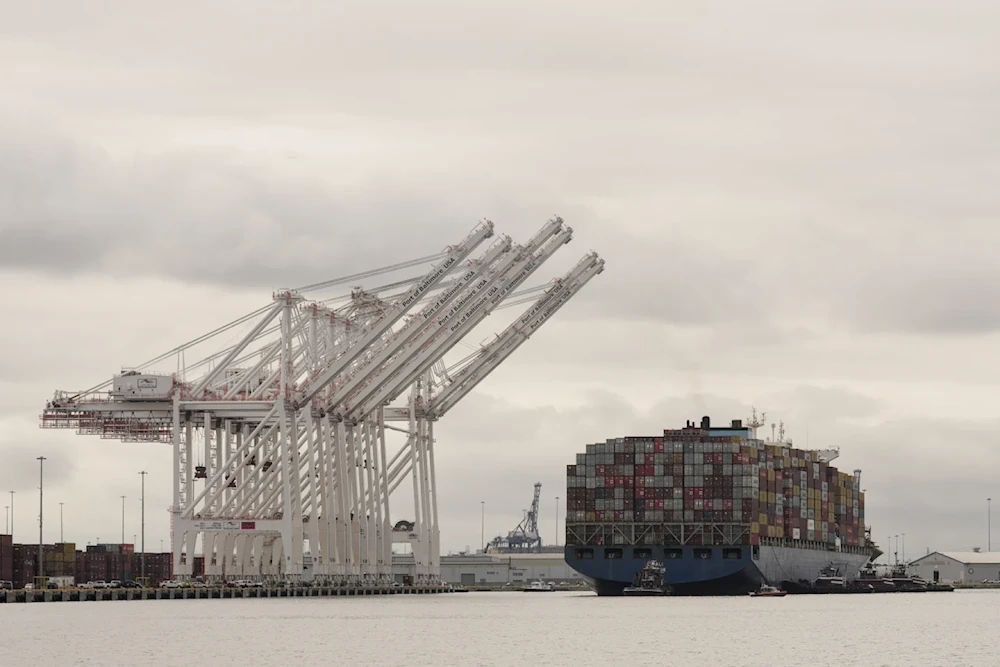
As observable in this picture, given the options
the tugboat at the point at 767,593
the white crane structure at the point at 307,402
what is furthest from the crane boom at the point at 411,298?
the tugboat at the point at 767,593

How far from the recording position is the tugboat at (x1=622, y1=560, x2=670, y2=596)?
127 metres

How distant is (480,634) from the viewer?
78.7 metres

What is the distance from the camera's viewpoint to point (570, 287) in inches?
4473

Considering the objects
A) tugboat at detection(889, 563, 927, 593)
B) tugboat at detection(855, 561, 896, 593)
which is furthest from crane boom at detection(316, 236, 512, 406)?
tugboat at detection(889, 563, 927, 593)

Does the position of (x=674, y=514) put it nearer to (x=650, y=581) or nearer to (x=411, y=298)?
(x=650, y=581)

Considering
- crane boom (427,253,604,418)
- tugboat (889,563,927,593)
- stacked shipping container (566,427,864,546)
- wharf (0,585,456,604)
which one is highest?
crane boom (427,253,604,418)

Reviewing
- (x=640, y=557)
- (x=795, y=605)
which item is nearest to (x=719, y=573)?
(x=640, y=557)

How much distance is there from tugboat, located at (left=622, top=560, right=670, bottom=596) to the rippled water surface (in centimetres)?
1541

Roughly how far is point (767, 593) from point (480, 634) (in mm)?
55043

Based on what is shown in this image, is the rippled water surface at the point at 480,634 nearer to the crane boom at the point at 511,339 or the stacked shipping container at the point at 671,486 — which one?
the crane boom at the point at 511,339

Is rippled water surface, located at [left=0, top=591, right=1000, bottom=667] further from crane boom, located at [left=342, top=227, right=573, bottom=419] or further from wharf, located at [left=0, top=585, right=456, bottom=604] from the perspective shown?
crane boom, located at [left=342, top=227, right=573, bottom=419]

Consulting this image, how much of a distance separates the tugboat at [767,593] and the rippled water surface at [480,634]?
19065 millimetres

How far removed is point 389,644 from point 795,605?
152 feet

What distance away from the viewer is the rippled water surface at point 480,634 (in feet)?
214
